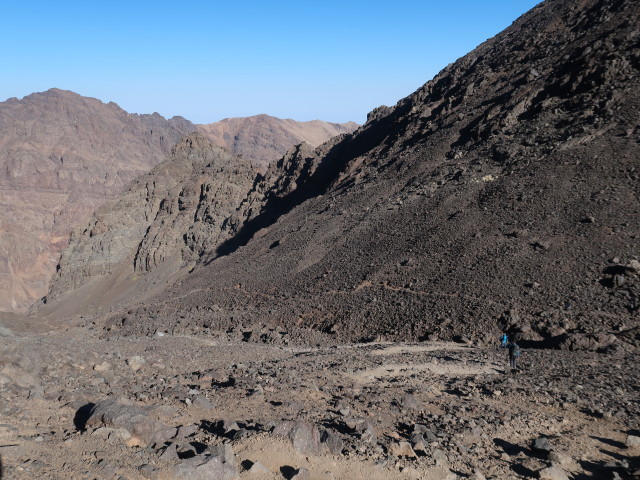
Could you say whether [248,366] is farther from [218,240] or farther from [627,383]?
[218,240]

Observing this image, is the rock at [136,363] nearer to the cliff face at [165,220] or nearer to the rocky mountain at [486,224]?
the rocky mountain at [486,224]

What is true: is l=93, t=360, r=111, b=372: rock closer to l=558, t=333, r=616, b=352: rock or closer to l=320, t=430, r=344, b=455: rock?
l=320, t=430, r=344, b=455: rock

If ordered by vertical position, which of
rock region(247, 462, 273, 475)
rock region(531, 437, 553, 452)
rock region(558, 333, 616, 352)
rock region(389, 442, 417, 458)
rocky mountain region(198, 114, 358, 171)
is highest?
rocky mountain region(198, 114, 358, 171)

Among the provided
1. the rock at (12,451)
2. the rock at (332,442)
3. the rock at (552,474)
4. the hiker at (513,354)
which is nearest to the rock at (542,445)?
the rock at (552,474)


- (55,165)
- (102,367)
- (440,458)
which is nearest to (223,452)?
(440,458)

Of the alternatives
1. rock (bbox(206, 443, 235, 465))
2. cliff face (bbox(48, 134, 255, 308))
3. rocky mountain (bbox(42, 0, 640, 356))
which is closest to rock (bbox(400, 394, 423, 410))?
rock (bbox(206, 443, 235, 465))

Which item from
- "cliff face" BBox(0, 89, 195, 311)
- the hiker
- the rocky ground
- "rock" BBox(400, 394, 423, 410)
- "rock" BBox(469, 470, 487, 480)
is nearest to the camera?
the rocky ground
